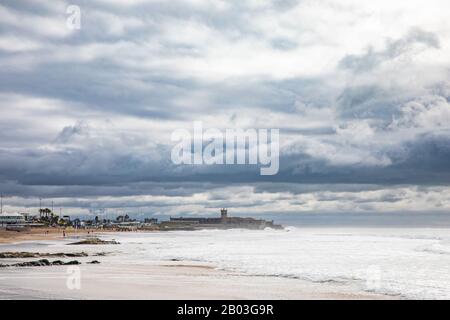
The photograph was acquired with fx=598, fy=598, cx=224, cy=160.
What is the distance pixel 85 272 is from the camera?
43.3m

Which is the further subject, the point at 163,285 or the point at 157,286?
the point at 163,285

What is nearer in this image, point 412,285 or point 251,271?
point 412,285
